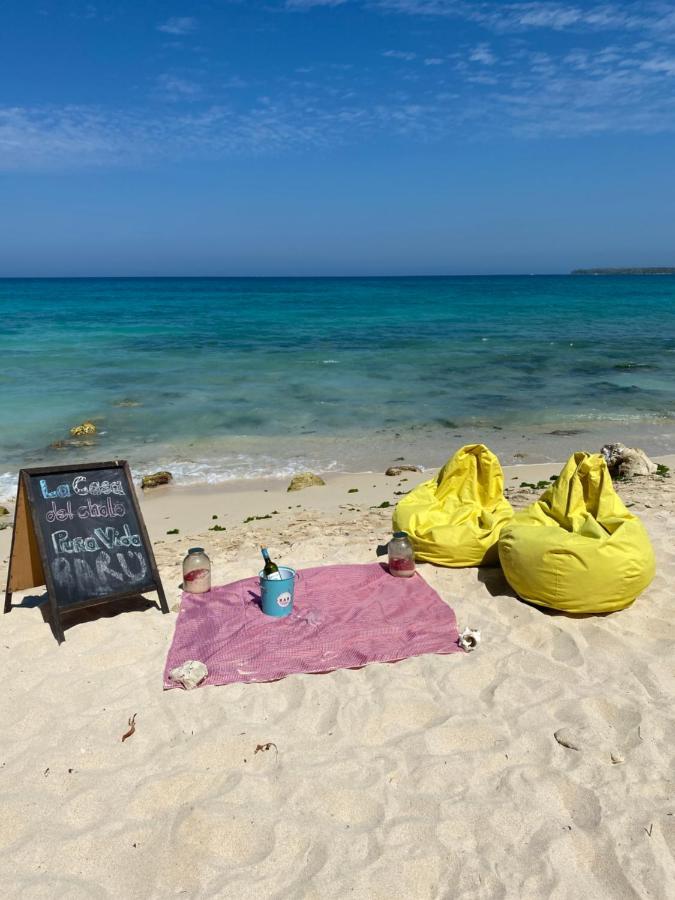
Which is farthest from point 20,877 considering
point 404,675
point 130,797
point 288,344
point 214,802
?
point 288,344

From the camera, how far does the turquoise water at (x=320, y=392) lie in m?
12.8

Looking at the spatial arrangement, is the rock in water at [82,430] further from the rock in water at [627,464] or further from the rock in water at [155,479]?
the rock in water at [627,464]

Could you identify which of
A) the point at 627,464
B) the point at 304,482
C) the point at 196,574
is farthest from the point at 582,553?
the point at 304,482

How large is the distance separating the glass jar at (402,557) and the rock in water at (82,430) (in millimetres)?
9986

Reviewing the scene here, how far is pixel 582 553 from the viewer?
16.5 ft

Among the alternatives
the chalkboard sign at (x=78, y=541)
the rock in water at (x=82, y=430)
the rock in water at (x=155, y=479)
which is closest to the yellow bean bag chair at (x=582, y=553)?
the chalkboard sign at (x=78, y=541)

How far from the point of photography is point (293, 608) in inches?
214

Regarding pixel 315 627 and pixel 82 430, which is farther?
pixel 82 430

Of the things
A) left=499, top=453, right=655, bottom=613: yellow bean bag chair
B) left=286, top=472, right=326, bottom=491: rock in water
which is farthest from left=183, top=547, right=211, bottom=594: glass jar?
left=286, top=472, right=326, bottom=491: rock in water

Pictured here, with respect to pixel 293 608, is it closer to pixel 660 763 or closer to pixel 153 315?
pixel 660 763

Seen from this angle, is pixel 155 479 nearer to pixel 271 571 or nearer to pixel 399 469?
pixel 399 469

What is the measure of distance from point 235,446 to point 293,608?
780 centimetres

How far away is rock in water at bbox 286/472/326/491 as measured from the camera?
9.93m

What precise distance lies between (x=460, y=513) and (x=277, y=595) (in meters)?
2.08
